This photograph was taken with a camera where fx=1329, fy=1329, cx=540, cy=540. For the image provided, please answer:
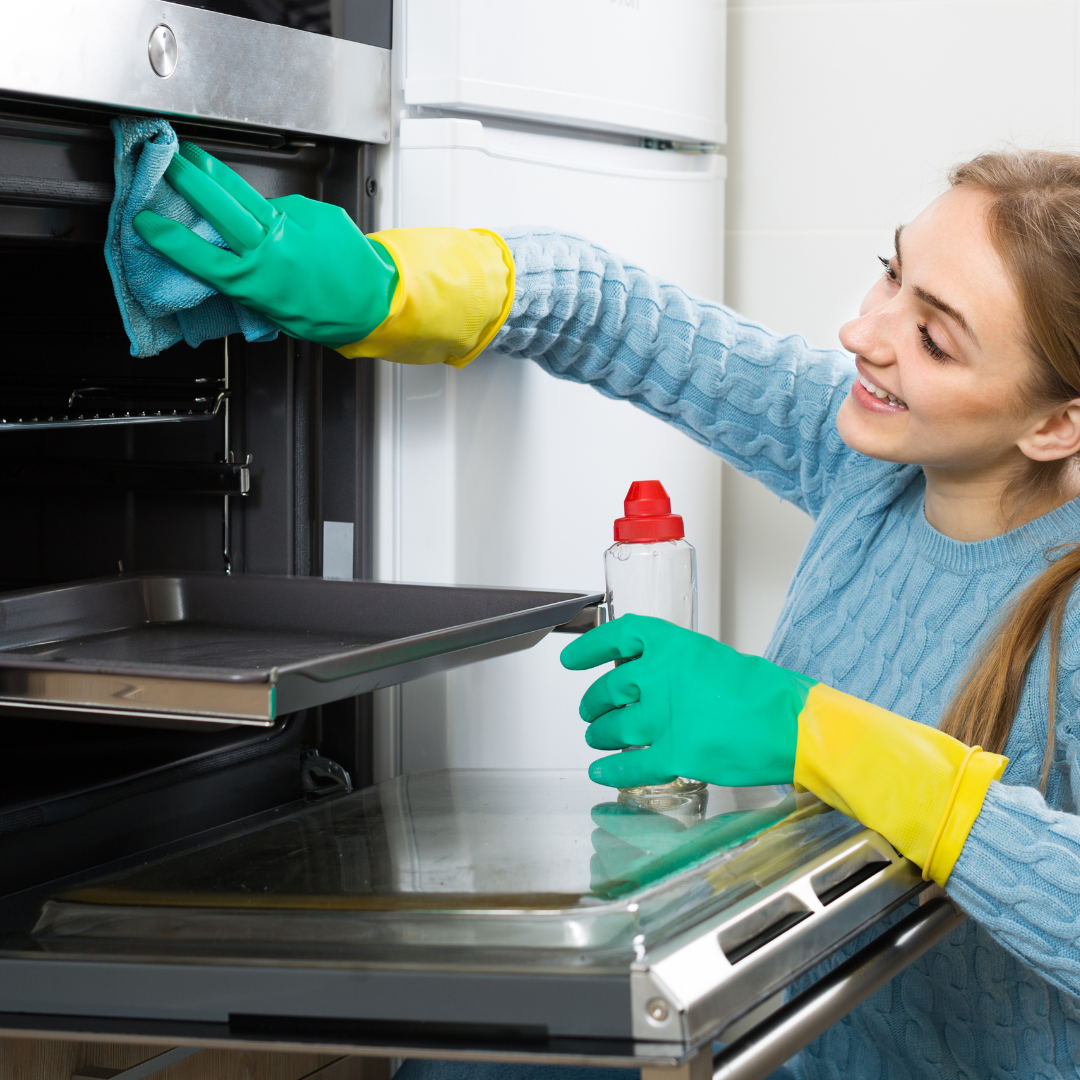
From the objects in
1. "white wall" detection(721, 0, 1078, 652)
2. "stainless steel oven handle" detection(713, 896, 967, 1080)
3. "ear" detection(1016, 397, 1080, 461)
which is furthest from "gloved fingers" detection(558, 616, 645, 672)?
"white wall" detection(721, 0, 1078, 652)

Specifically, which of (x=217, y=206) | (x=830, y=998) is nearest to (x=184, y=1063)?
(x=830, y=998)

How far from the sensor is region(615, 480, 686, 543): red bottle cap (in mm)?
960

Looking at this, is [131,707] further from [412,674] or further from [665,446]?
[665,446]

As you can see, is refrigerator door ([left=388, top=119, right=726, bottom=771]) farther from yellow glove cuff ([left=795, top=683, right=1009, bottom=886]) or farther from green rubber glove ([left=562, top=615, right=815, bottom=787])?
yellow glove cuff ([left=795, top=683, right=1009, bottom=886])

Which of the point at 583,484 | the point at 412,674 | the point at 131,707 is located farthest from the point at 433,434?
the point at 131,707

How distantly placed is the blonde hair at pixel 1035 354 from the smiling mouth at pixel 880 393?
0.10 meters

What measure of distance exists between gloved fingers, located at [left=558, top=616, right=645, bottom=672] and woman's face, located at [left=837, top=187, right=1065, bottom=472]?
279mm

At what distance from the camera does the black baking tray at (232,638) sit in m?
0.70

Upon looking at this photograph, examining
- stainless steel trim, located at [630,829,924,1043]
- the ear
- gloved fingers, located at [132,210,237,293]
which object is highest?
gloved fingers, located at [132,210,237,293]

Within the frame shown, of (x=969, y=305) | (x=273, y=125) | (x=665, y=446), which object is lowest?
(x=665, y=446)

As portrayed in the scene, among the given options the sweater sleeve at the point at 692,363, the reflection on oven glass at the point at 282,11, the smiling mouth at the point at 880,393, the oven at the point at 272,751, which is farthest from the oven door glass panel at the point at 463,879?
the reflection on oven glass at the point at 282,11

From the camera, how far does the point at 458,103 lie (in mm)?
1153

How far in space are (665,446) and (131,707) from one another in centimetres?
93

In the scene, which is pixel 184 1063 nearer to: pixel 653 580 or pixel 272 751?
pixel 272 751
